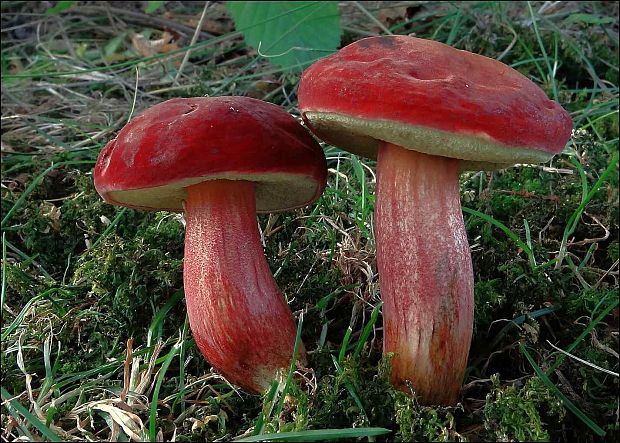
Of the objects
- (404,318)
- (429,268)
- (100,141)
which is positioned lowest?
(100,141)

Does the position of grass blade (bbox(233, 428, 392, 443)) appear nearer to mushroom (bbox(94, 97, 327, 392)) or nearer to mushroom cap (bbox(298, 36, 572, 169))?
mushroom (bbox(94, 97, 327, 392))

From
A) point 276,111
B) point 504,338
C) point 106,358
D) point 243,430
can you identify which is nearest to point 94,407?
point 106,358

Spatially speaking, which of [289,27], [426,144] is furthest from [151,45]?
[426,144]

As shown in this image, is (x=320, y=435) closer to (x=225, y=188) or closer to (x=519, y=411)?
(x=519, y=411)

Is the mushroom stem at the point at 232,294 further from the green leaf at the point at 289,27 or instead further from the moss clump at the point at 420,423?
the green leaf at the point at 289,27

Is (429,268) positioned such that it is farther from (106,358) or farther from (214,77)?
(214,77)

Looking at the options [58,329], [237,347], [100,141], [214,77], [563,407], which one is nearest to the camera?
[563,407]

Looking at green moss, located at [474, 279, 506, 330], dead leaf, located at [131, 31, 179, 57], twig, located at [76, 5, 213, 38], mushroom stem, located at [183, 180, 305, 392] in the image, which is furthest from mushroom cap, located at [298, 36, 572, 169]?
twig, located at [76, 5, 213, 38]
